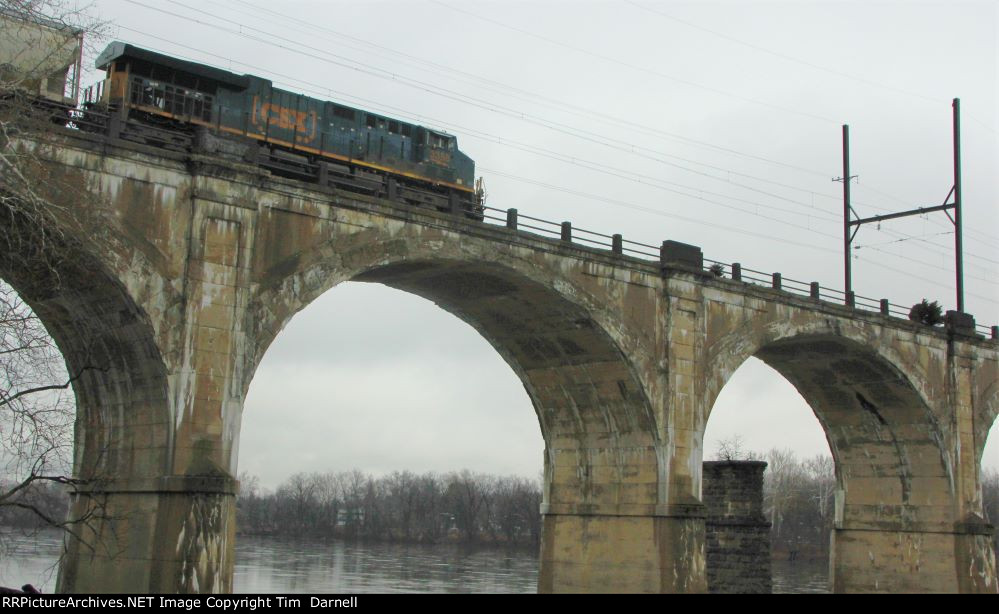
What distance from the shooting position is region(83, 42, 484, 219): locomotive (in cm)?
2923

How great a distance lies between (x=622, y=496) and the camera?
104 feet

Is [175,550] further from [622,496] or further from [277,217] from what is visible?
[622,496]

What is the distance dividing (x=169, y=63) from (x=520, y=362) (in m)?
13.0

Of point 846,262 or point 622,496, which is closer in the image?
point 622,496

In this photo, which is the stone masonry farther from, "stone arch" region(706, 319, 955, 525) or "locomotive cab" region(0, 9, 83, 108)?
"locomotive cab" region(0, 9, 83, 108)

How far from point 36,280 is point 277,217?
5087 millimetres

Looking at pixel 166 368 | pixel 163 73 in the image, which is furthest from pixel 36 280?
pixel 163 73

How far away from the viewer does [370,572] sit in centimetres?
5844

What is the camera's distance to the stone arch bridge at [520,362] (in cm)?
2207

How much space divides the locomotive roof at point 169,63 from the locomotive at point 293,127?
27 mm

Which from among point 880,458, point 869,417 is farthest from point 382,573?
point 869,417

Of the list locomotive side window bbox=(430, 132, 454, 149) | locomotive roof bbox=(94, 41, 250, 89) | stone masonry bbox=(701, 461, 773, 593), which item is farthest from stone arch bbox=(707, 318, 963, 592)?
locomotive roof bbox=(94, 41, 250, 89)

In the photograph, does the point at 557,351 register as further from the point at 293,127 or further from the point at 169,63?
the point at 169,63

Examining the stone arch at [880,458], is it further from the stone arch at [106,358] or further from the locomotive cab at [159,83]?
the stone arch at [106,358]
